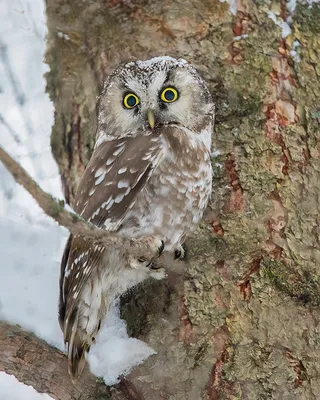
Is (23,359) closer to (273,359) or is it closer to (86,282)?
(86,282)

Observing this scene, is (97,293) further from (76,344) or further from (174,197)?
(174,197)

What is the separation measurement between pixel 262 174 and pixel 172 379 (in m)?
0.80

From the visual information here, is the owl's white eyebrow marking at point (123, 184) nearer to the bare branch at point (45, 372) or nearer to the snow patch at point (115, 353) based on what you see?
the snow patch at point (115, 353)

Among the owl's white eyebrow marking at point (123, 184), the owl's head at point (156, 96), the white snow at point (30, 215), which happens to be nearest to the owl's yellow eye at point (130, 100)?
the owl's head at point (156, 96)

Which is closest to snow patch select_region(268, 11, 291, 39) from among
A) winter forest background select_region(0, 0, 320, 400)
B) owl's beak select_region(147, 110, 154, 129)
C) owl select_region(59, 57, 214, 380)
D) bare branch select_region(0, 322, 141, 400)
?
winter forest background select_region(0, 0, 320, 400)

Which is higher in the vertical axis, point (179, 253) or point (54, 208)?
point (54, 208)

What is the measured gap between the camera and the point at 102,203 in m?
2.42

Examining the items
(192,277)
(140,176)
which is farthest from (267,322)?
(140,176)

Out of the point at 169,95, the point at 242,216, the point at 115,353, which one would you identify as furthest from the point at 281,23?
the point at 115,353

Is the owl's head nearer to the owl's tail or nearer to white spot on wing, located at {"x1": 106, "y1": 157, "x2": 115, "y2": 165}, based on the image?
white spot on wing, located at {"x1": 106, "y1": 157, "x2": 115, "y2": 165}

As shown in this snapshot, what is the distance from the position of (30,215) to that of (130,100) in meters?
0.87

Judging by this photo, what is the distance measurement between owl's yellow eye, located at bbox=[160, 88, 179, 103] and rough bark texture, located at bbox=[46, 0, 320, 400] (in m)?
0.14

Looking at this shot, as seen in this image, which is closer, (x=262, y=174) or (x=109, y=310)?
(x=262, y=174)

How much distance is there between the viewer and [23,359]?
228 cm
